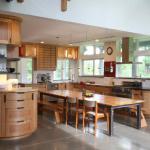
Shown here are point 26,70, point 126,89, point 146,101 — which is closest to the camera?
point 146,101

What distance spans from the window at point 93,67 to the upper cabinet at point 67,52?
595 millimetres

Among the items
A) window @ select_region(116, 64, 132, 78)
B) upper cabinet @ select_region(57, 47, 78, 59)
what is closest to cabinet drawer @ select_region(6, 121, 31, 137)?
window @ select_region(116, 64, 132, 78)

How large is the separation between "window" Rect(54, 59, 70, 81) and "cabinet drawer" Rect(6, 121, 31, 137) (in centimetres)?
554

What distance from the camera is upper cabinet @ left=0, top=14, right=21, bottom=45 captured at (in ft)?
16.0

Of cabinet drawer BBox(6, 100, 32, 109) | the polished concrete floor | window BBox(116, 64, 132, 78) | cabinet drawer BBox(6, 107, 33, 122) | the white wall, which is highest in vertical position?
the white wall

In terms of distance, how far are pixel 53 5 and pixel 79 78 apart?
237 inches

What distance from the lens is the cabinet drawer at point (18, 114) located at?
14.6 feet

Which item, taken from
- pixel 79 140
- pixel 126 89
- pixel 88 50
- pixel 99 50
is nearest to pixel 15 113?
pixel 79 140

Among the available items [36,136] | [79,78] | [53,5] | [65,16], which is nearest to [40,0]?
[53,5]

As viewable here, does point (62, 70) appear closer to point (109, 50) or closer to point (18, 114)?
point (109, 50)

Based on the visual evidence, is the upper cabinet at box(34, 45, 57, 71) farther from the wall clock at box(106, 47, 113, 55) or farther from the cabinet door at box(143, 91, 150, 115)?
the cabinet door at box(143, 91, 150, 115)

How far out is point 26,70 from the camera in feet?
29.9

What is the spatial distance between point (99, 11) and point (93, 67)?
15.1 feet

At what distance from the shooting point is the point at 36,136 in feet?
15.6
